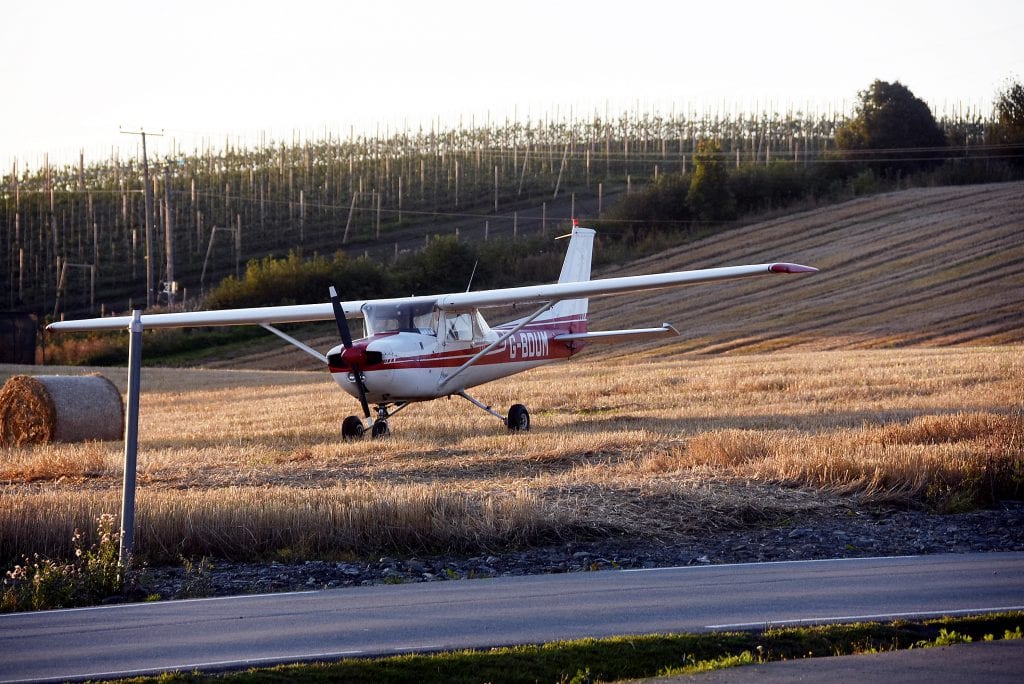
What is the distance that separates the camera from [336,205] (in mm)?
76562

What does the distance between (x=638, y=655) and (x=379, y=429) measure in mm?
11910

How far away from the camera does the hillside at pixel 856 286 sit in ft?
111

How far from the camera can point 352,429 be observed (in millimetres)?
18328

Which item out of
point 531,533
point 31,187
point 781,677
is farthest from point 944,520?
point 31,187

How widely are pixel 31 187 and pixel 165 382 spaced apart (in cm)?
6358

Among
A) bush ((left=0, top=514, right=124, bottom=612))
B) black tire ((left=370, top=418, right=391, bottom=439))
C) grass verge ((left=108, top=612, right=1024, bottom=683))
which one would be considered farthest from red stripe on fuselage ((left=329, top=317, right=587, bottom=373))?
grass verge ((left=108, top=612, right=1024, bottom=683))

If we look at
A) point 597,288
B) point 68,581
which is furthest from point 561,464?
point 68,581

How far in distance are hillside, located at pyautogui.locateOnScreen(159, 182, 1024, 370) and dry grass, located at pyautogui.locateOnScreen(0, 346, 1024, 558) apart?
378 inches

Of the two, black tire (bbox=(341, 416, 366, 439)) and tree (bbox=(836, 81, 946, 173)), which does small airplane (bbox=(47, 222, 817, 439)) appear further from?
tree (bbox=(836, 81, 946, 173))

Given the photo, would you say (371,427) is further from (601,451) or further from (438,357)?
(601,451)

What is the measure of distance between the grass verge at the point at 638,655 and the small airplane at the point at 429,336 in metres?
8.99

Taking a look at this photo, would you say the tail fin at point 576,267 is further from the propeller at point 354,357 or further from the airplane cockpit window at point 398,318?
the propeller at point 354,357

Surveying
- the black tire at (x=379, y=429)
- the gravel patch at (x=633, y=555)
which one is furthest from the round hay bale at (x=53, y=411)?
the gravel patch at (x=633, y=555)

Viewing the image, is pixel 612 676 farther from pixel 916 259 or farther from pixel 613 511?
pixel 916 259
